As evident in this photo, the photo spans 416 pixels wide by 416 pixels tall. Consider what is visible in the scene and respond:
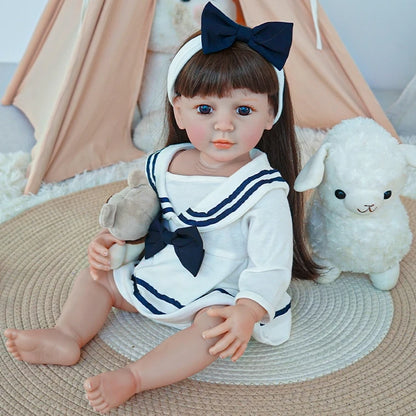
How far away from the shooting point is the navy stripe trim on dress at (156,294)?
42.8 inches

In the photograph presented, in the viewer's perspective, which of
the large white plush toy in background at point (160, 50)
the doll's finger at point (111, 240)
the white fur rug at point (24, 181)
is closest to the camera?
the doll's finger at point (111, 240)

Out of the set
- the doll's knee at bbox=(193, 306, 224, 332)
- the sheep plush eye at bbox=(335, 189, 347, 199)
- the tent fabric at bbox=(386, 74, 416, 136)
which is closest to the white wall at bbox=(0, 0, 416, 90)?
the tent fabric at bbox=(386, 74, 416, 136)

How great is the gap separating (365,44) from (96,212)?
142 cm

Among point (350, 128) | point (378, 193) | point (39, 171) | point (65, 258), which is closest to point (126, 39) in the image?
point (39, 171)

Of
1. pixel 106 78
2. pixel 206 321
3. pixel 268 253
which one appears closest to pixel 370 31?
pixel 106 78

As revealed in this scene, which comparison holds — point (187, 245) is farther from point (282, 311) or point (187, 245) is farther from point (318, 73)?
point (318, 73)

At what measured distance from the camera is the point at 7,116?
2.16m

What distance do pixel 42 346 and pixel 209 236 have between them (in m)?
0.36

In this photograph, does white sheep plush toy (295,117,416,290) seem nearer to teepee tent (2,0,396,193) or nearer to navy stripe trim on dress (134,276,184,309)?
navy stripe trim on dress (134,276,184,309)

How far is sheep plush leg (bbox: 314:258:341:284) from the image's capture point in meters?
1.31

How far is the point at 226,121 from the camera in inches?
38.9

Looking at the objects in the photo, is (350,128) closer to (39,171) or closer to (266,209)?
(266,209)

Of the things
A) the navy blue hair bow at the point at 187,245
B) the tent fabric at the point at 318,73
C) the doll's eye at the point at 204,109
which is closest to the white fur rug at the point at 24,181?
the tent fabric at the point at 318,73

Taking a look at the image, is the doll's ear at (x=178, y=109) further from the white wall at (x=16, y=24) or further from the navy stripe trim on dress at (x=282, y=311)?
the white wall at (x=16, y=24)
